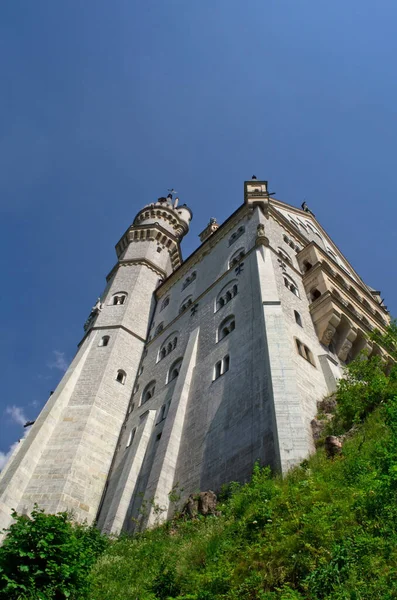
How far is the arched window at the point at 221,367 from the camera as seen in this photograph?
64.0ft

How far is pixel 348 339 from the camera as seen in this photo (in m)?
22.8

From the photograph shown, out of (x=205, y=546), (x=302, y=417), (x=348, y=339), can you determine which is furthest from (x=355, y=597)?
(x=348, y=339)

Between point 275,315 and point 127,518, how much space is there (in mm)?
8932

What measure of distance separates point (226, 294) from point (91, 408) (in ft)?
27.1

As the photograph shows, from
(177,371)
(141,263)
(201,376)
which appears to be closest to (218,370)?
(201,376)

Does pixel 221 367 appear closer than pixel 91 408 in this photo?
Yes

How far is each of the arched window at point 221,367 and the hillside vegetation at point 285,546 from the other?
6423mm

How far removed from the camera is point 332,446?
43.7 feet

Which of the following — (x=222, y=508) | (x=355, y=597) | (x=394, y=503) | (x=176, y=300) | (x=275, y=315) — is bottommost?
(x=355, y=597)

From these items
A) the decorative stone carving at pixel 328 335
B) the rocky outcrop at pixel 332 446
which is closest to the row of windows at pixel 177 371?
the decorative stone carving at pixel 328 335

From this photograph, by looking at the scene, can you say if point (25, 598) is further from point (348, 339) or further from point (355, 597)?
point (348, 339)

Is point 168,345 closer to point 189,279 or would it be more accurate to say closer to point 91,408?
point 91,408

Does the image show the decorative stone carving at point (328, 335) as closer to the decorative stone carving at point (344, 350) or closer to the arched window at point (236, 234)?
the decorative stone carving at point (344, 350)

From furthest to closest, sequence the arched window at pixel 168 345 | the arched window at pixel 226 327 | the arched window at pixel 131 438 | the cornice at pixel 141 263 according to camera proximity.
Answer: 1. the cornice at pixel 141 263
2. the arched window at pixel 168 345
3. the arched window at pixel 131 438
4. the arched window at pixel 226 327
